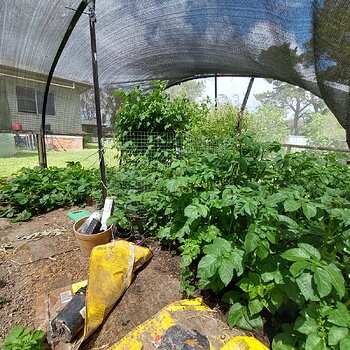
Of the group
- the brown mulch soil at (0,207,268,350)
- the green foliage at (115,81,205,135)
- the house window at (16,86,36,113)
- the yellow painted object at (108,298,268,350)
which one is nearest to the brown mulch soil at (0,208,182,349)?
the brown mulch soil at (0,207,268,350)

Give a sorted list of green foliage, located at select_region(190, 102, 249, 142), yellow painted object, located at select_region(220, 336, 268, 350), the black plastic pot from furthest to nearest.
→ green foliage, located at select_region(190, 102, 249, 142)
the black plastic pot
yellow painted object, located at select_region(220, 336, 268, 350)

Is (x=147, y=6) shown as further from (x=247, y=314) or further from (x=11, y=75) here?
(x=247, y=314)

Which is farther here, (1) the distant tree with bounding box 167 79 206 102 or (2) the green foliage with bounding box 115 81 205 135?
(1) the distant tree with bounding box 167 79 206 102

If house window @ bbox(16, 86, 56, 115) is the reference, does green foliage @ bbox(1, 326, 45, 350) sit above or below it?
below

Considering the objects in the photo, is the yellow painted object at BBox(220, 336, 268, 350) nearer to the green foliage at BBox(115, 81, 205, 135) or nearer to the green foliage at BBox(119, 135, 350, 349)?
the green foliage at BBox(119, 135, 350, 349)

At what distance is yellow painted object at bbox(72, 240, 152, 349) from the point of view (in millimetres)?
1108

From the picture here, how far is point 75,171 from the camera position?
128 inches

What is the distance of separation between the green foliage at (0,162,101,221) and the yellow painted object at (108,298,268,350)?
149 cm

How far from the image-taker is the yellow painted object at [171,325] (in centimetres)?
92

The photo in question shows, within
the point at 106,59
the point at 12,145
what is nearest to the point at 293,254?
the point at 106,59

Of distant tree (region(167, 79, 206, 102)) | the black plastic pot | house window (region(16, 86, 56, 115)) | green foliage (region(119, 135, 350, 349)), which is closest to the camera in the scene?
green foliage (region(119, 135, 350, 349))

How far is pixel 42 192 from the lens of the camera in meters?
2.67

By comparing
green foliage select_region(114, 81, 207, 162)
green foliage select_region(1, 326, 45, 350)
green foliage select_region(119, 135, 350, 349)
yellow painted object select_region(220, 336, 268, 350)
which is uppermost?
green foliage select_region(114, 81, 207, 162)

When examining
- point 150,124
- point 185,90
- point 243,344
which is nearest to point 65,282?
point 243,344
